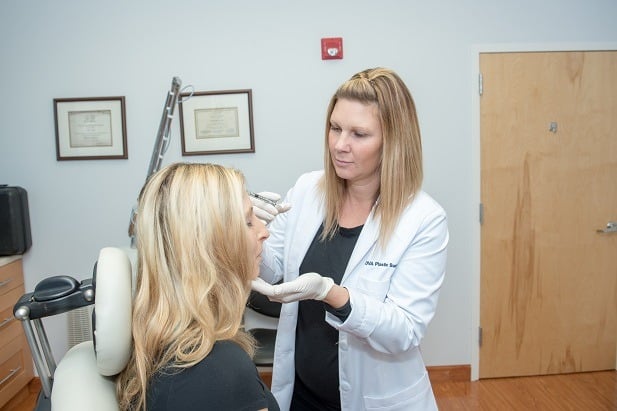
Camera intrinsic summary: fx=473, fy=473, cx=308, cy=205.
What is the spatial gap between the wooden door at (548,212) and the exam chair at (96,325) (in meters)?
2.23

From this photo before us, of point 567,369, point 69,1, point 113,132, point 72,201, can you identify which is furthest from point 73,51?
point 567,369

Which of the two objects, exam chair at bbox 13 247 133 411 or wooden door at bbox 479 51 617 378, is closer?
exam chair at bbox 13 247 133 411

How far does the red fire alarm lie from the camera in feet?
8.02

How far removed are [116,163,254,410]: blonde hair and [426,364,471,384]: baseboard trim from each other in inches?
83.1

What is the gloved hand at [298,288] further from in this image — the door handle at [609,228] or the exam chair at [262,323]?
the door handle at [609,228]

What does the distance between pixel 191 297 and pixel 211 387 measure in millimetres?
165

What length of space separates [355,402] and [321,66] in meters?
1.77

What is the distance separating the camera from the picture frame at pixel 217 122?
2.47 m

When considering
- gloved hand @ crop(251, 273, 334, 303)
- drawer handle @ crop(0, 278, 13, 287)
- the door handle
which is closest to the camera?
gloved hand @ crop(251, 273, 334, 303)

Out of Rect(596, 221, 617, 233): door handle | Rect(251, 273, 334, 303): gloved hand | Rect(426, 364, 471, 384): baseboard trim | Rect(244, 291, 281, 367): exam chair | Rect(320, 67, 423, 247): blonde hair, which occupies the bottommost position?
Rect(426, 364, 471, 384): baseboard trim

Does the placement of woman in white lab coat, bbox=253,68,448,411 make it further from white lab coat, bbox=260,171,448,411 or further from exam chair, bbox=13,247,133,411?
exam chair, bbox=13,247,133,411

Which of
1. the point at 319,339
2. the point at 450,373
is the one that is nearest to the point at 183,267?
the point at 319,339

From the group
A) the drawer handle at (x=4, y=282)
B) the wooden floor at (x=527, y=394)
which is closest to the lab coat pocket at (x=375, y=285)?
the wooden floor at (x=527, y=394)

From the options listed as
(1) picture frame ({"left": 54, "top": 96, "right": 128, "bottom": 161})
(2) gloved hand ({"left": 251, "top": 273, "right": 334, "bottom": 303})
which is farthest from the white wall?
(2) gloved hand ({"left": 251, "top": 273, "right": 334, "bottom": 303})
